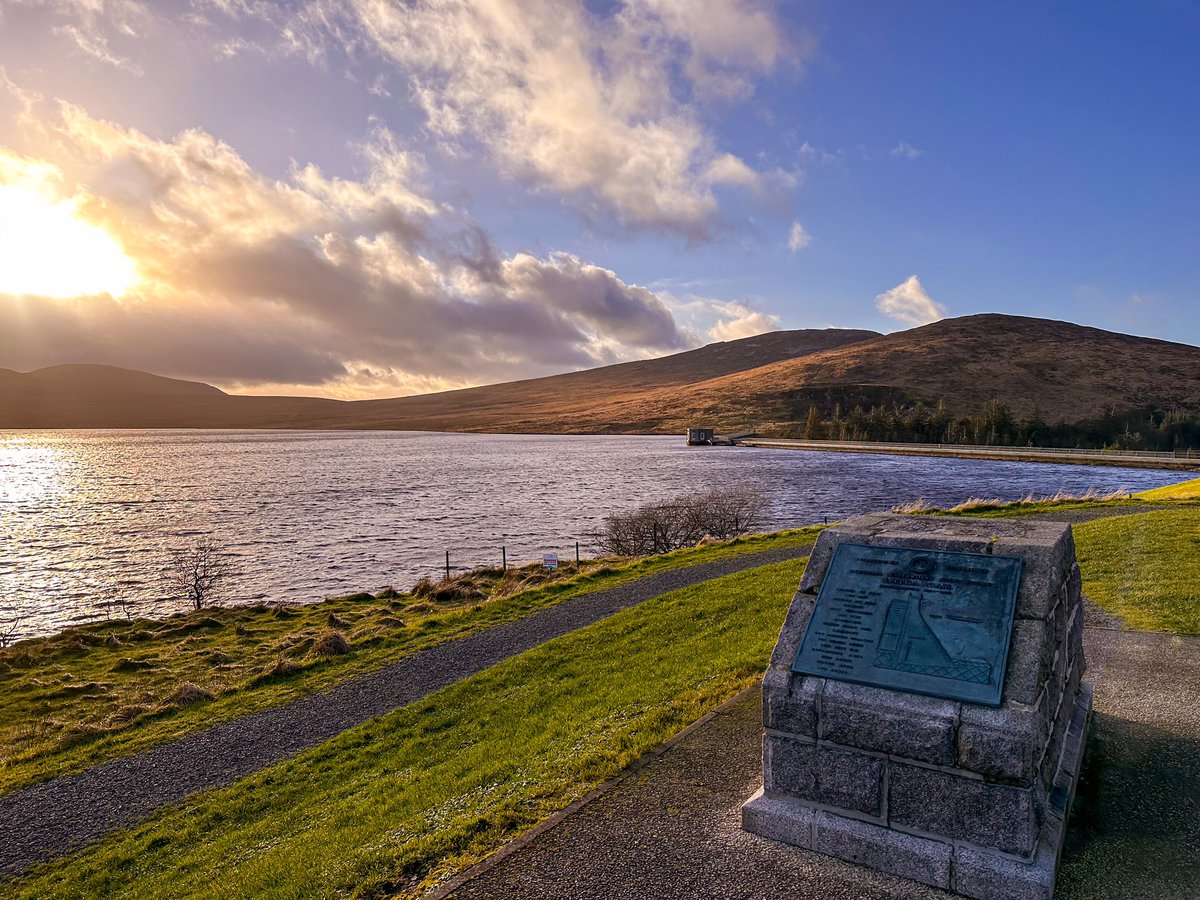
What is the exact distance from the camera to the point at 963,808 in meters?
5.39

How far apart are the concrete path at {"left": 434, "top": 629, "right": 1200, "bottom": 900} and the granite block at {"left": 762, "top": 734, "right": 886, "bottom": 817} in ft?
1.65

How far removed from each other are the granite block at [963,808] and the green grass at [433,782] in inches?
127

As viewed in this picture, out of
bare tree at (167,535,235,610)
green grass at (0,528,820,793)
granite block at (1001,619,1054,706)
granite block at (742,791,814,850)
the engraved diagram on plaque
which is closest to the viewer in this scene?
granite block at (1001,619,1054,706)

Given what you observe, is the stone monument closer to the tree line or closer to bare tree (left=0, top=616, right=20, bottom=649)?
bare tree (left=0, top=616, right=20, bottom=649)

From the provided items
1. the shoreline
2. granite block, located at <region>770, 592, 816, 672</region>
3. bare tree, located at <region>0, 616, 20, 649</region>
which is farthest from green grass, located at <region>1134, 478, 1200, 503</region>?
the shoreline

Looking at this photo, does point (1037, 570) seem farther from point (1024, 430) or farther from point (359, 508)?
point (1024, 430)

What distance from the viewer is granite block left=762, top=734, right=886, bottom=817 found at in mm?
5758

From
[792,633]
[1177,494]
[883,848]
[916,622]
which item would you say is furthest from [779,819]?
[1177,494]

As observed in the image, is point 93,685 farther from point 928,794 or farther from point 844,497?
point 844,497

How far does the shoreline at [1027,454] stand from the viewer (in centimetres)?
8169

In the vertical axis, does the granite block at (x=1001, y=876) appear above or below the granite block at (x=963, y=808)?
below

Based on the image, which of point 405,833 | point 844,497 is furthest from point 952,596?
point 844,497

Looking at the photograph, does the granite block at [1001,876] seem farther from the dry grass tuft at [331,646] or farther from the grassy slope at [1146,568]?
the dry grass tuft at [331,646]

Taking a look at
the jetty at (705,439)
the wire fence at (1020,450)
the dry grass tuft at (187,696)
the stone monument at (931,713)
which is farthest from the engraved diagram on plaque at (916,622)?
the jetty at (705,439)
